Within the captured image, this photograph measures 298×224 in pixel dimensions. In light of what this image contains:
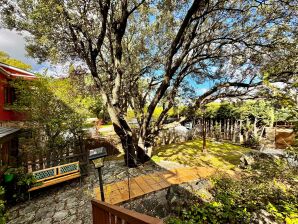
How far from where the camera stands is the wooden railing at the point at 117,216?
50.8 inches

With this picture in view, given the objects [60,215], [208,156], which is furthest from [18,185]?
[208,156]

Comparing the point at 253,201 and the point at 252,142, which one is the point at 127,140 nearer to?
the point at 253,201

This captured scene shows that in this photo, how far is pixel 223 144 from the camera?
10.6 meters

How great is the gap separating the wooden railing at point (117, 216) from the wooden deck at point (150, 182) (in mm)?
2054

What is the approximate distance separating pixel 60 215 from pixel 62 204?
51 cm

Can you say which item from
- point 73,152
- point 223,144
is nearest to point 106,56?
point 73,152

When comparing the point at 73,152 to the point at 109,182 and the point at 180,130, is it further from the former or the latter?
the point at 180,130

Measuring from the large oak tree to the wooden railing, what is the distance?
357cm

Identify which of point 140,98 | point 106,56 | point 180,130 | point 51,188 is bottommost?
point 51,188

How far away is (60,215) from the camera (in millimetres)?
4117

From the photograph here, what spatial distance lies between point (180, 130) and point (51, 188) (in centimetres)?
899

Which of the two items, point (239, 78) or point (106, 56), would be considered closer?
point (239, 78)

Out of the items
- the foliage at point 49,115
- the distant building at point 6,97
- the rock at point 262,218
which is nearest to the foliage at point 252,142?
the rock at point 262,218

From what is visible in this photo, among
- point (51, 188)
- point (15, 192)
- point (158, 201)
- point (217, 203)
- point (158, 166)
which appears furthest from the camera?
point (158, 166)
